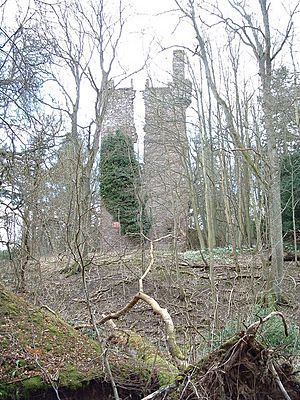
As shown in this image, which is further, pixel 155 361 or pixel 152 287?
pixel 152 287

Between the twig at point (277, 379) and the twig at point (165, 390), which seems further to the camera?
the twig at point (277, 379)

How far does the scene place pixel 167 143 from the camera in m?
16.2

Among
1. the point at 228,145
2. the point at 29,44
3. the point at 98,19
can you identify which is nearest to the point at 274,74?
the point at 228,145

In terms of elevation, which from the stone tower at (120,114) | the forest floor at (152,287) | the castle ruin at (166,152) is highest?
the stone tower at (120,114)

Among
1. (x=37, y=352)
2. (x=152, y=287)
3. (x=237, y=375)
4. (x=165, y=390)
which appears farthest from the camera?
(x=152, y=287)

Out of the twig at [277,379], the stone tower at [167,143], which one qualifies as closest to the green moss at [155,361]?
the twig at [277,379]

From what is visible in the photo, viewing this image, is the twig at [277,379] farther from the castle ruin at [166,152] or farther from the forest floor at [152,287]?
the castle ruin at [166,152]

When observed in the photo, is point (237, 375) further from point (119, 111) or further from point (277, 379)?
point (119, 111)

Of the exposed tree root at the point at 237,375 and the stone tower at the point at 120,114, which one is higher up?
the stone tower at the point at 120,114

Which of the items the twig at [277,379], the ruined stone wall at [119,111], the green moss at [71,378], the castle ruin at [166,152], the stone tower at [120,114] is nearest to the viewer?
the twig at [277,379]

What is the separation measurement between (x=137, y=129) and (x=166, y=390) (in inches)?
643

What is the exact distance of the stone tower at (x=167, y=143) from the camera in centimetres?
1543

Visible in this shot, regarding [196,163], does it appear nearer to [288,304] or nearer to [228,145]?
[228,145]

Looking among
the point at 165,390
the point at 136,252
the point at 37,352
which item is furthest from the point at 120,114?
the point at 165,390
